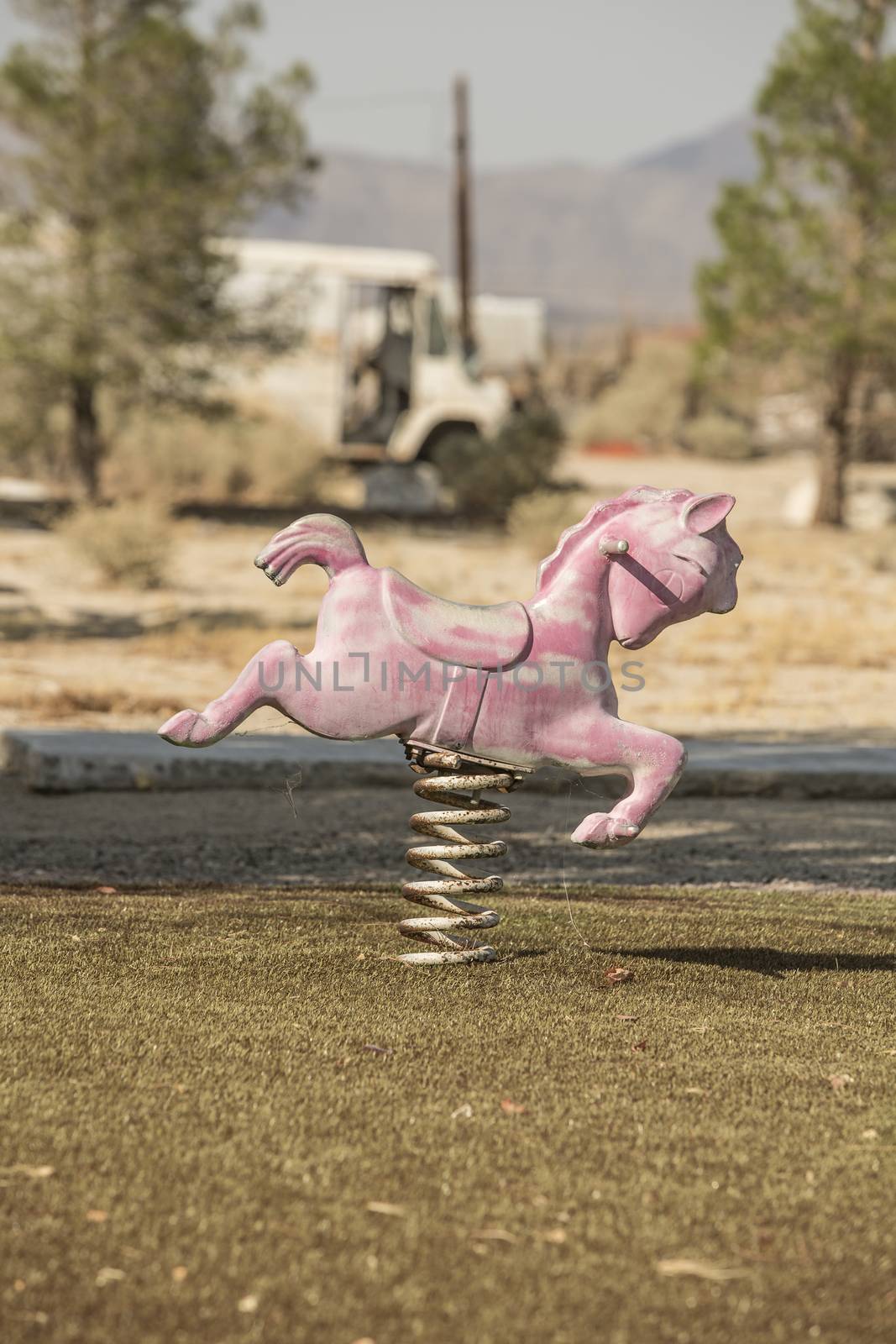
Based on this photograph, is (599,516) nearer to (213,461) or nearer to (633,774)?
(633,774)

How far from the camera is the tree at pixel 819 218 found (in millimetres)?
20594

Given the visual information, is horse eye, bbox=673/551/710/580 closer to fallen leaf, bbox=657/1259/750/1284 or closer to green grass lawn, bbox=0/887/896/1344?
green grass lawn, bbox=0/887/896/1344

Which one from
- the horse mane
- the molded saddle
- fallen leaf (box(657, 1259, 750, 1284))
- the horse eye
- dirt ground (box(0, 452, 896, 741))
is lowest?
dirt ground (box(0, 452, 896, 741))

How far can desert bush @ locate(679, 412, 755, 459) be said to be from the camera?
3625 cm

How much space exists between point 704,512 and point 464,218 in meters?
29.6

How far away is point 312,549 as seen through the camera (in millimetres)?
3975

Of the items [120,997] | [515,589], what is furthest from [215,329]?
[120,997]

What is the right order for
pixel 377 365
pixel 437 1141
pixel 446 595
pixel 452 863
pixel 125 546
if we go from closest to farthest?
pixel 437 1141 → pixel 452 863 → pixel 446 595 → pixel 125 546 → pixel 377 365

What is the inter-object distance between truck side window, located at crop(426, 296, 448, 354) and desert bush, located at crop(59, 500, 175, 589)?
31.9 feet

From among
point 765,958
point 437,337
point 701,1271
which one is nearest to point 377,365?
point 437,337

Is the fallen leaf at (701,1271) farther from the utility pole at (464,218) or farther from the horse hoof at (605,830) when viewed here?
the utility pole at (464,218)

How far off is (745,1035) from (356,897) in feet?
5.89

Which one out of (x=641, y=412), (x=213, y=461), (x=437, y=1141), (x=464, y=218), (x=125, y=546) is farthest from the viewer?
(x=641, y=412)

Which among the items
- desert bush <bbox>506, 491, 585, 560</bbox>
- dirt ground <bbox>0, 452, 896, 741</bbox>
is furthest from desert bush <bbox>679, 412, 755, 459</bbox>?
desert bush <bbox>506, 491, 585, 560</bbox>
